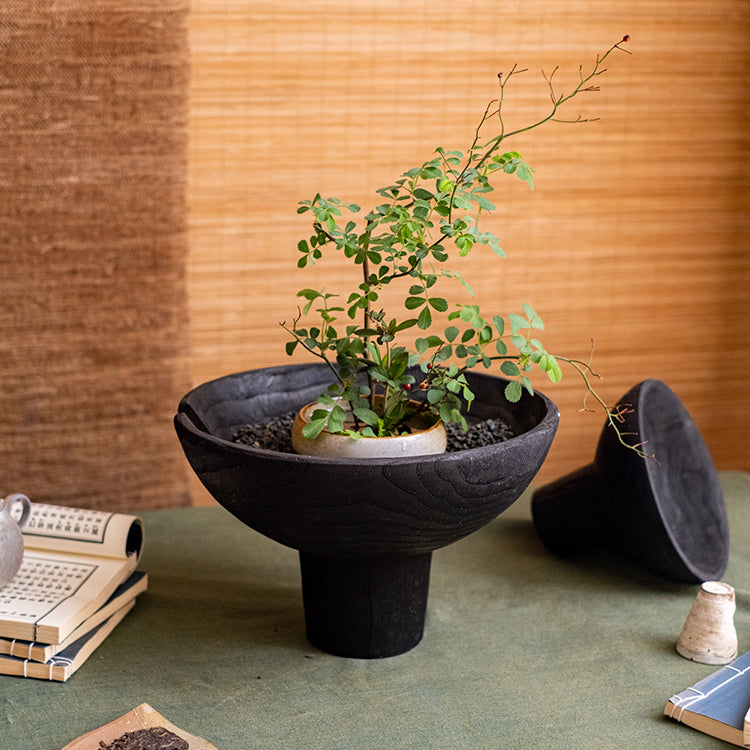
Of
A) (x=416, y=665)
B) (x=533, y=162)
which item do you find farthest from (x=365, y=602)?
(x=533, y=162)

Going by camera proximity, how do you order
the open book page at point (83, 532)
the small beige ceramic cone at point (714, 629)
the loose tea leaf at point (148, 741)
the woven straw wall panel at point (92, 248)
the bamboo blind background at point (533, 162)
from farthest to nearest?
the bamboo blind background at point (533, 162) → the woven straw wall panel at point (92, 248) → the open book page at point (83, 532) → the small beige ceramic cone at point (714, 629) → the loose tea leaf at point (148, 741)

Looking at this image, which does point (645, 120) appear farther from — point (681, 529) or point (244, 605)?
point (244, 605)

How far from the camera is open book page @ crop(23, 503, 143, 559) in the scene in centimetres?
128

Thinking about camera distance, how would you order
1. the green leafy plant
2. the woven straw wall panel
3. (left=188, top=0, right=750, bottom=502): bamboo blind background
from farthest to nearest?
(left=188, top=0, right=750, bottom=502): bamboo blind background → the woven straw wall panel → the green leafy plant

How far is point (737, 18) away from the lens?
177 cm

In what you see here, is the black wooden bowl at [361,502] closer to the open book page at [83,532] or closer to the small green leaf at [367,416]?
the small green leaf at [367,416]

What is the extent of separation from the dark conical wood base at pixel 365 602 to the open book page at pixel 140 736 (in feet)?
0.78

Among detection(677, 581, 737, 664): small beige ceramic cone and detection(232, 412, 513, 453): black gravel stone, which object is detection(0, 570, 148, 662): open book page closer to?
detection(232, 412, 513, 453): black gravel stone

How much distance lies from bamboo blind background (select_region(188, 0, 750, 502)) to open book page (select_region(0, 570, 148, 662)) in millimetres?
472

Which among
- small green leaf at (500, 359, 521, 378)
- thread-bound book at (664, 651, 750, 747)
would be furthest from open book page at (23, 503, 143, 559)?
thread-bound book at (664, 651, 750, 747)

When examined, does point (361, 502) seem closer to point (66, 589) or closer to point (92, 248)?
point (66, 589)

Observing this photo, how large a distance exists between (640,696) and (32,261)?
42.4 inches

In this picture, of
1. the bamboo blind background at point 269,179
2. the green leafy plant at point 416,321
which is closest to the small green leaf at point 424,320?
the green leafy plant at point 416,321

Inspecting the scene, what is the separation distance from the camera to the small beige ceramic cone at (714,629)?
3.81 ft
